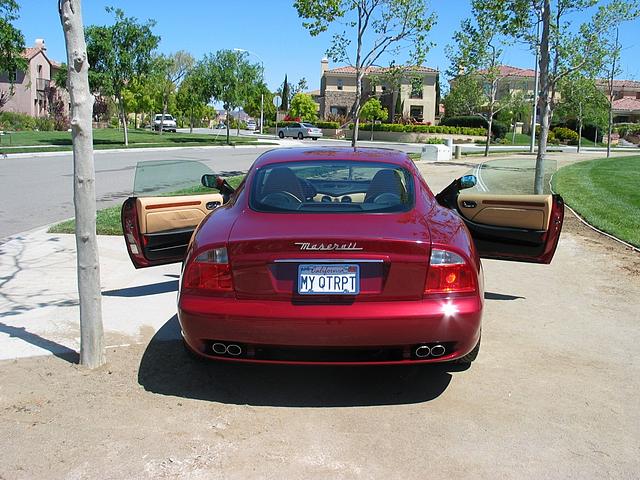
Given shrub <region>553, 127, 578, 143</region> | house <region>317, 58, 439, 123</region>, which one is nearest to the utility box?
house <region>317, 58, 439, 123</region>

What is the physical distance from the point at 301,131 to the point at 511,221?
2047 inches

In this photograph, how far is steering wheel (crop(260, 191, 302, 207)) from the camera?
178 inches

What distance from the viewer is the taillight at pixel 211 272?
3.90 metres

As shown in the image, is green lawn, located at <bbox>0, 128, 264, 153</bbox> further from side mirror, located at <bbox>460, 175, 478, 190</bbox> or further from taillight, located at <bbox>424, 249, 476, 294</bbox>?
taillight, located at <bbox>424, 249, 476, 294</bbox>

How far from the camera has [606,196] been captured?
15312mm

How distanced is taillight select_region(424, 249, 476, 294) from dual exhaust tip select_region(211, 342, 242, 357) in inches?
44.8

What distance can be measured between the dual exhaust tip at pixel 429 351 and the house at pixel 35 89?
61.9m

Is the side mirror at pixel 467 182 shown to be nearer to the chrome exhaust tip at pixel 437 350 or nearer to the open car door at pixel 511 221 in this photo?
the open car door at pixel 511 221

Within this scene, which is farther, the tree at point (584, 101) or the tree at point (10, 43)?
the tree at point (584, 101)

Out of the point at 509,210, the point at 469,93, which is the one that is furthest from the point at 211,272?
the point at 469,93

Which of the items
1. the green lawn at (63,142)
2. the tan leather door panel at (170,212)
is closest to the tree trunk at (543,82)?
the tan leather door panel at (170,212)

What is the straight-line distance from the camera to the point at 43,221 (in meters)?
11.1

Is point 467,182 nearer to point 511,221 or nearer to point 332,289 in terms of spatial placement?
point 511,221

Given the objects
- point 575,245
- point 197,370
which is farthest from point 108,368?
point 575,245
